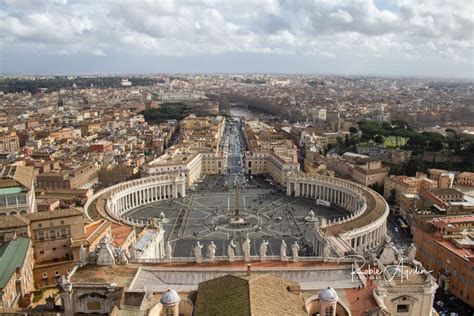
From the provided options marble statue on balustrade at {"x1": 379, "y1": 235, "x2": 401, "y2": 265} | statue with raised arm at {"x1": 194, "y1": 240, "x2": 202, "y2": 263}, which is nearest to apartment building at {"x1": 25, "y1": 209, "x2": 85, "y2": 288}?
statue with raised arm at {"x1": 194, "y1": 240, "x2": 202, "y2": 263}

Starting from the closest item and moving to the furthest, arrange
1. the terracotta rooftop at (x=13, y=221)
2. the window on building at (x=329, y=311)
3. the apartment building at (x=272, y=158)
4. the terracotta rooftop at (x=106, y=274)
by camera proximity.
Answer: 1. the window on building at (x=329, y=311)
2. the terracotta rooftop at (x=106, y=274)
3. the terracotta rooftop at (x=13, y=221)
4. the apartment building at (x=272, y=158)

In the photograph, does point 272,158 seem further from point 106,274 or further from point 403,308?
point 403,308

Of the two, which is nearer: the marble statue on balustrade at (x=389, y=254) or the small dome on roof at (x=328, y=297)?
the small dome on roof at (x=328, y=297)

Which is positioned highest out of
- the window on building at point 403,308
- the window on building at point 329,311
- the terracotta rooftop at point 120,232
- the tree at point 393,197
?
the window on building at point 329,311

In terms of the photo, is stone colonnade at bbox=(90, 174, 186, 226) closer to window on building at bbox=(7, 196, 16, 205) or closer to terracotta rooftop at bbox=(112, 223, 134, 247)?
terracotta rooftop at bbox=(112, 223, 134, 247)

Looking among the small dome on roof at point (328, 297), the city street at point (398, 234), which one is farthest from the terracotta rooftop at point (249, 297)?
the city street at point (398, 234)

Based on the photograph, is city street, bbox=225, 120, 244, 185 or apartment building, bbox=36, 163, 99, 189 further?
city street, bbox=225, 120, 244, 185

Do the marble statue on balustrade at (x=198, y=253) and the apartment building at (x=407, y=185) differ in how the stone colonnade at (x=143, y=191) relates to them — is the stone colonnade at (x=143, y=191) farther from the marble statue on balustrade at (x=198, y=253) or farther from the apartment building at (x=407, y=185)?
the apartment building at (x=407, y=185)


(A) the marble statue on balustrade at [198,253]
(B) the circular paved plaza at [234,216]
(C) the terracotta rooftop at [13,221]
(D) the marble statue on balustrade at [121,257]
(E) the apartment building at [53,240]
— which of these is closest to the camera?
(D) the marble statue on balustrade at [121,257]

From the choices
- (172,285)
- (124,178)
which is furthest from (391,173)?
(172,285)

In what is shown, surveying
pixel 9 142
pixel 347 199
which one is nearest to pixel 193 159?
pixel 347 199

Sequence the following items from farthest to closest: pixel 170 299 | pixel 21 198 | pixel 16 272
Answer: pixel 21 198, pixel 16 272, pixel 170 299
